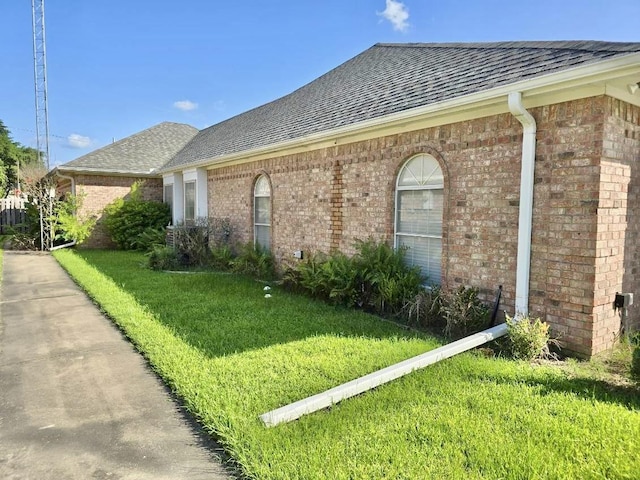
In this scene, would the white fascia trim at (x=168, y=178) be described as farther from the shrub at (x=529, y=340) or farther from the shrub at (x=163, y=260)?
the shrub at (x=529, y=340)

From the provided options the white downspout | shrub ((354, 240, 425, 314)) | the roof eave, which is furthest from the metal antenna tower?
the white downspout

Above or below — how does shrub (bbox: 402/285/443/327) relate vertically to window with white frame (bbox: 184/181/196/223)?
below

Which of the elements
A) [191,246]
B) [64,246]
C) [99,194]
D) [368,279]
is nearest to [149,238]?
[99,194]

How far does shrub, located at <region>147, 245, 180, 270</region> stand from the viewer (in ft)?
39.0

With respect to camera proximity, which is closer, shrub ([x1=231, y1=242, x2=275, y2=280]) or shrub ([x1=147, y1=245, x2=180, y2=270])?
shrub ([x1=231, y1=242, x2=275, y2=280])

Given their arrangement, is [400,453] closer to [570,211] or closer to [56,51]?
[570,211]

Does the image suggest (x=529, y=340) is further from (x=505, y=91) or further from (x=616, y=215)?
(x=505, y=91)

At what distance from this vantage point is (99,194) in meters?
17.2

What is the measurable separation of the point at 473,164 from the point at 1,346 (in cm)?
671

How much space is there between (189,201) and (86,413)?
1242cm

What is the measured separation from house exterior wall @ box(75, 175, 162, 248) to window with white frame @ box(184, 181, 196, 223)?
11.8ft

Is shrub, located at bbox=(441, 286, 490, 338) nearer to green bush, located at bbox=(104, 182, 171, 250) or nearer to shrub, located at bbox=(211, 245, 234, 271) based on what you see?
shrub, located at bbox=(211, 245, 234, 271)

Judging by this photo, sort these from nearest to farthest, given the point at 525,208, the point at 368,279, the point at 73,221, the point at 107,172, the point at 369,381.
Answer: the point at 369,381, the point at 525,208, the point at 368,279, the point at 73,221, the point at 107,172

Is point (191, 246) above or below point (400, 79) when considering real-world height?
below
